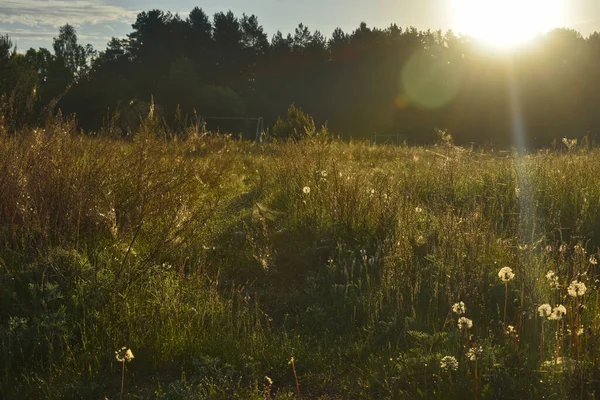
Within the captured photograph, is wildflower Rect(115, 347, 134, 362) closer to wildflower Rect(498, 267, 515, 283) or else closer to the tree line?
wildflower Rect(498, 267, 515, 283)

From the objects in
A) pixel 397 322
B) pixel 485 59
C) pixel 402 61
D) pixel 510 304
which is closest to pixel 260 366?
pixel 397 322

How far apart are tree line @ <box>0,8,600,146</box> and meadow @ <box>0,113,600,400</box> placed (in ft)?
77.6

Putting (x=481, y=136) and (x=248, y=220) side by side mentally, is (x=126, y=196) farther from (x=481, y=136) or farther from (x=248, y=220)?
(x=481, y=136)

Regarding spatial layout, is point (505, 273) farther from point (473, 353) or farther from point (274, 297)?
point (274, 297)

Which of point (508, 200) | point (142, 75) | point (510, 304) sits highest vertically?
point (142, 75)

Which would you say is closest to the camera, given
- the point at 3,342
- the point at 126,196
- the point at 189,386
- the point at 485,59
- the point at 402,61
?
the point at 189,386

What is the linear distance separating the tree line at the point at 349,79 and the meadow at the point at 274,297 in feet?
77.6

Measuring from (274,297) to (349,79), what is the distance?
50.7 metres

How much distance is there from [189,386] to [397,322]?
1.31 m

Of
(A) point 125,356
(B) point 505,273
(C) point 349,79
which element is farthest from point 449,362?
(C) point 349,79

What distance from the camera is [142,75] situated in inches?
2158

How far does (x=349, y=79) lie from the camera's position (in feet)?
174

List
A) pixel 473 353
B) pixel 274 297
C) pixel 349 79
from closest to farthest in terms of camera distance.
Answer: pixel 473 353 < pixel 274 297 < pixel 349 79

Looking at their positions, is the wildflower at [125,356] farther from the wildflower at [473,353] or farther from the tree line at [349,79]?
the tree line at [349,79]
